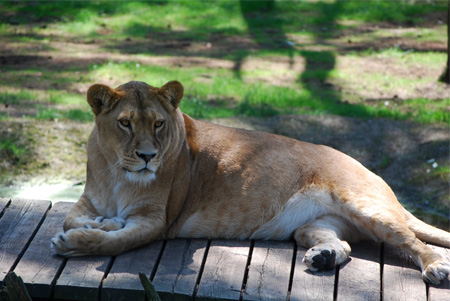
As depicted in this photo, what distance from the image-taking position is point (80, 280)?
3.78 meters

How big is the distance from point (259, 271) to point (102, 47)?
8.50 m

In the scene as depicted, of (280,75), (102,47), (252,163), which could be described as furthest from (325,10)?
(252,163)

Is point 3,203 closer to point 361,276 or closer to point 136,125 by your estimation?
point 136,125

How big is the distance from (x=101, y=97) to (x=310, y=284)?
1.82 meters

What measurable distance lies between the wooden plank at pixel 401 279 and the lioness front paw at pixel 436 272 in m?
0.06

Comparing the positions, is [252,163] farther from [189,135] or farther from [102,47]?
[102,47]

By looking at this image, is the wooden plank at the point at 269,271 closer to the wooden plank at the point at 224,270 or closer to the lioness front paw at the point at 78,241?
the wooden plank at the point at 224,270

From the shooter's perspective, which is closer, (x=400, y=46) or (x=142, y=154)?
(x=142, y=154)

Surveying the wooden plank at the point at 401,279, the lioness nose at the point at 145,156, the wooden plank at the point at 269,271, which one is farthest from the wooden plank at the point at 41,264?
the wooden plank at the point at 401,279

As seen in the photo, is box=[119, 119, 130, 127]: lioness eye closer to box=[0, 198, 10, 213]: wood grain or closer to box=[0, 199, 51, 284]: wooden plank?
box=[0, 199, 51, 284]: wooden plank

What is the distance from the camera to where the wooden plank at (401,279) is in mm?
3850

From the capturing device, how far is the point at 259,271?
4023 mm

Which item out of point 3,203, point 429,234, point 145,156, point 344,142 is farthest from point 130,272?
point 344,142

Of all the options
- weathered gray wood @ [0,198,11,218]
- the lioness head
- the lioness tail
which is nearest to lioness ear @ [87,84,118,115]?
the lioness head
